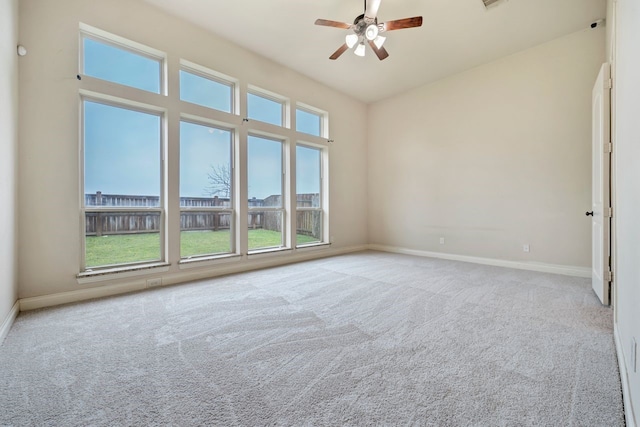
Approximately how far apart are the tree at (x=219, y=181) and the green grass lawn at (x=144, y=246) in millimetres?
600

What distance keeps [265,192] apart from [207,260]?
150 cm

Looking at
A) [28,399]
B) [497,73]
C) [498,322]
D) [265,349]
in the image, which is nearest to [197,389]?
[265,349]

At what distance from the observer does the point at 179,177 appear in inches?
142

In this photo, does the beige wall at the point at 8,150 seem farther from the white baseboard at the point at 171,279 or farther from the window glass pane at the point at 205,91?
the window glass pane at the point at 205,91

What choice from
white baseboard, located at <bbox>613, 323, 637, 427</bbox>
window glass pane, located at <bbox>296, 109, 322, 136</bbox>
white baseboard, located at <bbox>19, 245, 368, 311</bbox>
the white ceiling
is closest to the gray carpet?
white baseboard, located at <bbox>613, 323, 637, 427</bbox>

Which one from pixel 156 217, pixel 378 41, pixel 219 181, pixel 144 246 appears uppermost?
pixel 378 41

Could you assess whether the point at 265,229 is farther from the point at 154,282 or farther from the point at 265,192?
the point at 154,282

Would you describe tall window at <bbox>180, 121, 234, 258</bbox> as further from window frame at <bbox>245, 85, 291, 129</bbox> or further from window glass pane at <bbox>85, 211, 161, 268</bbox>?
window frame at <bbox>245, 85, 291, 129</bbox>

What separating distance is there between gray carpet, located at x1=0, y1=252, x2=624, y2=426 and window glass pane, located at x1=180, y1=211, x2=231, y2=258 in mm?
844

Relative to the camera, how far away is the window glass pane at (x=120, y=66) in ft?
10.0

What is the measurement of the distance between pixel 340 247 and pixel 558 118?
4.19m

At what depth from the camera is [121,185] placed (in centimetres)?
326

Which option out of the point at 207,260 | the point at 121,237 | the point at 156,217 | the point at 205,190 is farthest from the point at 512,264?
the point at 121,237

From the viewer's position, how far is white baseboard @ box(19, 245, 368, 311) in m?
2.68
